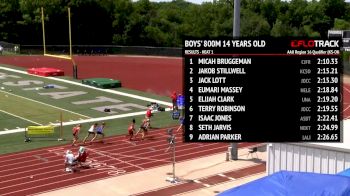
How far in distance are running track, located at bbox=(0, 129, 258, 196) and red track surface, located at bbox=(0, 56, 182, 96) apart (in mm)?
14349

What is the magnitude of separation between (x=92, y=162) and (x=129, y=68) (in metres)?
32.5

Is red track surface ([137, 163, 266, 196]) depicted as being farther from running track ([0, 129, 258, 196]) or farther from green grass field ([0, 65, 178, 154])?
green grass field ([0, 65, 178, 154])

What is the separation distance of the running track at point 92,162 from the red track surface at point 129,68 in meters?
14.3

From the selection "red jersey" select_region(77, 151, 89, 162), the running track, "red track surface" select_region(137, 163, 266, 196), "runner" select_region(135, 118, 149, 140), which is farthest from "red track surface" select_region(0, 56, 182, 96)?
"red track surface" select_region(137, 163, 266, 196)

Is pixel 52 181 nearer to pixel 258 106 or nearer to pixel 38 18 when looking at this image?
pixel 258 106

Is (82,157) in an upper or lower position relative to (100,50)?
lower

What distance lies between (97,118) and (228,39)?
2192cm

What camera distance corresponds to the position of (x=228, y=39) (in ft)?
34.0

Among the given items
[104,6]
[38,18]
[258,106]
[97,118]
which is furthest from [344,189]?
[104,6]

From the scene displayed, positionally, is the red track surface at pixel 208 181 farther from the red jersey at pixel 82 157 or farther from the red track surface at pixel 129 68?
the red track surface at pixel 129 68
